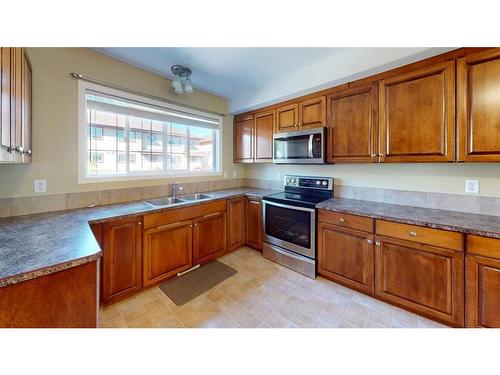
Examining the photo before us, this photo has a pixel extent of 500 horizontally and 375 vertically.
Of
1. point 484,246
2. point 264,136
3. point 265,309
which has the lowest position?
point 265,309

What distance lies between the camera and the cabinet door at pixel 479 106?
141 cm

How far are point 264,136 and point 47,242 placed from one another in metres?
2.56

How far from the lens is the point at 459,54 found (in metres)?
1.50

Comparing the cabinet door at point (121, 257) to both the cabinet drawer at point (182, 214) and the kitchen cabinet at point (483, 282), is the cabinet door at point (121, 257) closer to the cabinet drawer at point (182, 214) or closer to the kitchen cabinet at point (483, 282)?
the cabinet drawer at point (182, 214)

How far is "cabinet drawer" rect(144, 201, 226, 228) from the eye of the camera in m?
1.95

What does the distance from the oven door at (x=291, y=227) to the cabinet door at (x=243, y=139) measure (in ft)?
3.26

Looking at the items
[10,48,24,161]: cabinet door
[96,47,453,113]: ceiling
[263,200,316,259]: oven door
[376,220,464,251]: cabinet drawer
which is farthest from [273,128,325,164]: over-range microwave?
[10,48,24,161]: cabinet door

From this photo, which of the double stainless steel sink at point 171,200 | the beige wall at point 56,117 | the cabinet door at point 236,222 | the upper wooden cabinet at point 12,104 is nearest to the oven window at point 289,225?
the cabinet door at point 236,222

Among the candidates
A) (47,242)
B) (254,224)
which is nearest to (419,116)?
(254,224)

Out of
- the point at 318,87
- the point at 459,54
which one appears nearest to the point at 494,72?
the point at 459,54

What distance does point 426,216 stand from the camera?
65.6 inches

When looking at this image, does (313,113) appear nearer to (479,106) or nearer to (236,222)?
(479,106)

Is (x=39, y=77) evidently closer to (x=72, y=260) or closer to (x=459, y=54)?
(x=72, y=260)

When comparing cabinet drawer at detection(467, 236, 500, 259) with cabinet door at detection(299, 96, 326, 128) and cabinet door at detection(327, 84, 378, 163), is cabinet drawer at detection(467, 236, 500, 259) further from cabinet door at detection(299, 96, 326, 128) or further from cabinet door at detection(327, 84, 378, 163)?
cabinet door at detection(299, 96, 326, 128)
